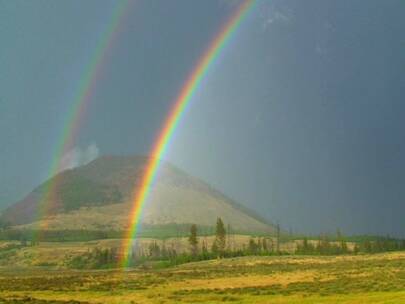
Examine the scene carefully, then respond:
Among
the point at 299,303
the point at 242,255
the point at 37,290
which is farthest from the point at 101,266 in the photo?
the point at 299,303

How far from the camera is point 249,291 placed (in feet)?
218

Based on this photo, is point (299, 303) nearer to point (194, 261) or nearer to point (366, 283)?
point (366, 283)

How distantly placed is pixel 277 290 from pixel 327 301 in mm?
15620

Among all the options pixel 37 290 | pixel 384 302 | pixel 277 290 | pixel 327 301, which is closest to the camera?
pixel 384 302

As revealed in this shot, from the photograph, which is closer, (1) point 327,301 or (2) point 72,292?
(1) point 327,301

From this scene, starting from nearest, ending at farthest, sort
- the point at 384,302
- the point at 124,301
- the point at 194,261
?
the point at 384,302, the point at 124,301, the point at 194,261

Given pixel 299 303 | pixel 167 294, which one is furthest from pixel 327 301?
pixel 167 294

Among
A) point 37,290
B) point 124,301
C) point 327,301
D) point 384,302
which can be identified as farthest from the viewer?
point 37,290

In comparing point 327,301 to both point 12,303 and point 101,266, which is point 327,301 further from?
point 101,266

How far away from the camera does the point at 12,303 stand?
200 ft

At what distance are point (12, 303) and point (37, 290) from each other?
22.3 m

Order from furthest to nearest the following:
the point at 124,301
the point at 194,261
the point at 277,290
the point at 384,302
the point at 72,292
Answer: the point at 194,261
the point at 72,292
the point at 277,290
the point at 124,301
the point at 384,302

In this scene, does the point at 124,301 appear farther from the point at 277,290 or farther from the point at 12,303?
the point at 277,290

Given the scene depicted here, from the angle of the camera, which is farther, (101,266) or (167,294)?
(101,266)
